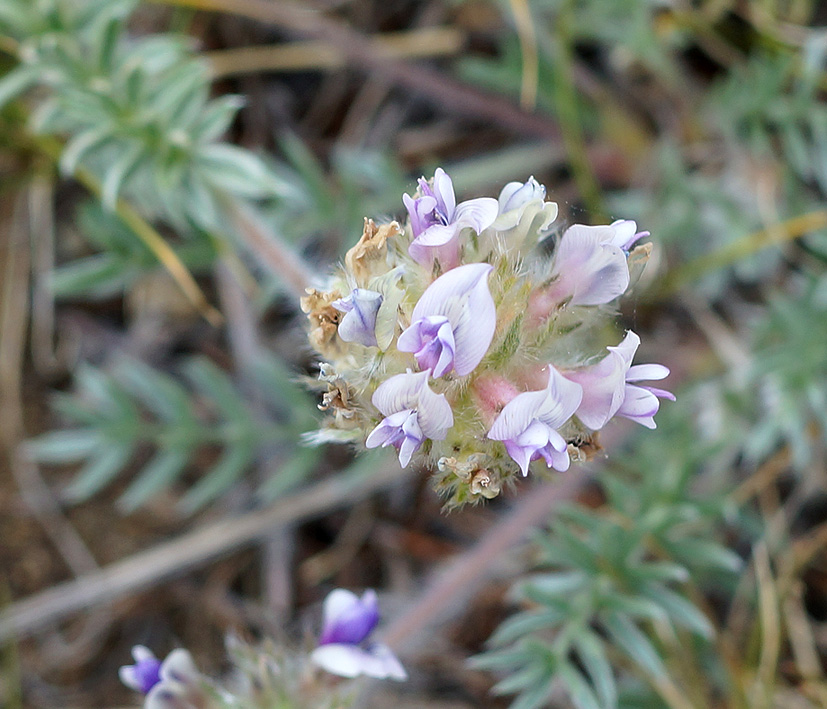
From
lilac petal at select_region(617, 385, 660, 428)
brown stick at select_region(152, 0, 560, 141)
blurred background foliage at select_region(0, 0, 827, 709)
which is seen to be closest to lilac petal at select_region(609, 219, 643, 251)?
lilac petal at select_region(617, 385, 660, 428)

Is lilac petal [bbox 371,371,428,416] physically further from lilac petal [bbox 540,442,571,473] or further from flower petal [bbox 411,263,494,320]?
lilac petal [bbox 540,442,571,473]

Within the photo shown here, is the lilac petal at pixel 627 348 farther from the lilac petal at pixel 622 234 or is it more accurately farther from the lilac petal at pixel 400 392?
the lilac petal at pixel 400 392

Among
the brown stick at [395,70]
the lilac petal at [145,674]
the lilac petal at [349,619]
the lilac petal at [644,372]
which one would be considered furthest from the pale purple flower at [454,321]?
the brown stick at [395,70]

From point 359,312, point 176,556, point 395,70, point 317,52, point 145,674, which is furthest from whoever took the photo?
point 317,52

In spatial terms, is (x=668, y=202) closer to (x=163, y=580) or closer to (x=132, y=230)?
(x=132, y=230)

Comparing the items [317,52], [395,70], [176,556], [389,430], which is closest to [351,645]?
[389,430]

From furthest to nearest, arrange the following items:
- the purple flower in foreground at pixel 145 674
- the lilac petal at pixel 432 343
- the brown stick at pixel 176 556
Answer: the brown stick at pixel 176 556 < the purple flower in foreground at pixel 145 674 < the lilac petal at pixel 432 343

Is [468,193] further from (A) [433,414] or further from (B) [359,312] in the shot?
(A) [433,414]

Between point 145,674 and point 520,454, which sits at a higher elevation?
point 520,454
